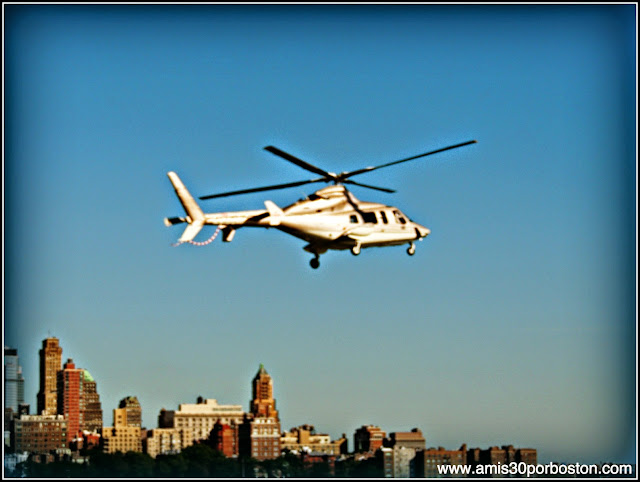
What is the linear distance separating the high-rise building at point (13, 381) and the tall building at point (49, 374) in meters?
18.0

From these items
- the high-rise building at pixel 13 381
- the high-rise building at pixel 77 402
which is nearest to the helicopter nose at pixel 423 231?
the high-rise building at pixel 13 381

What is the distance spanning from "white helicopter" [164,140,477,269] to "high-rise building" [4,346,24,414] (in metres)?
78.7

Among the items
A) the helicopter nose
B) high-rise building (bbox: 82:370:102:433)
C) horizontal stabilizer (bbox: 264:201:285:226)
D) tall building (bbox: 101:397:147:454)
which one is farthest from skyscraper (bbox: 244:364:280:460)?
horizontal stabilizer (bbox: 264:201:285:226)

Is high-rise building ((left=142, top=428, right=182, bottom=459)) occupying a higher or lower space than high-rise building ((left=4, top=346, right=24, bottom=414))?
lower

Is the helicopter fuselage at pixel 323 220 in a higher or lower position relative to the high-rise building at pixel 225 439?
higher

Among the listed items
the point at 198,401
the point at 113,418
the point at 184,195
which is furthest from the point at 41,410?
the point at 184,195

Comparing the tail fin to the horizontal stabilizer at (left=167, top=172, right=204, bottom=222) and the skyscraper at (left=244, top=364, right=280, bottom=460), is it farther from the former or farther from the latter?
the skyscraper at (left=244, top=364, right=280, bottom=460)

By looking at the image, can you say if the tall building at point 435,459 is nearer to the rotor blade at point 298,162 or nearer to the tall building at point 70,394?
the tall building at point 70,394

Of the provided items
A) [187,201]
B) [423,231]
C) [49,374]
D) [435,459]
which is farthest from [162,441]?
[187,201]

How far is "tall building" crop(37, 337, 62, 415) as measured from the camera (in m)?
187

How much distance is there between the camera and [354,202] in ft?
164

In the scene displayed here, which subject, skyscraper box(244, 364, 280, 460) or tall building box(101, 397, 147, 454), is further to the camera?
tall building box(101, 397, 147, 454)

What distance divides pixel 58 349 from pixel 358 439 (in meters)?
54.3

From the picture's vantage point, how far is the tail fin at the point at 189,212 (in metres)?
46.9
